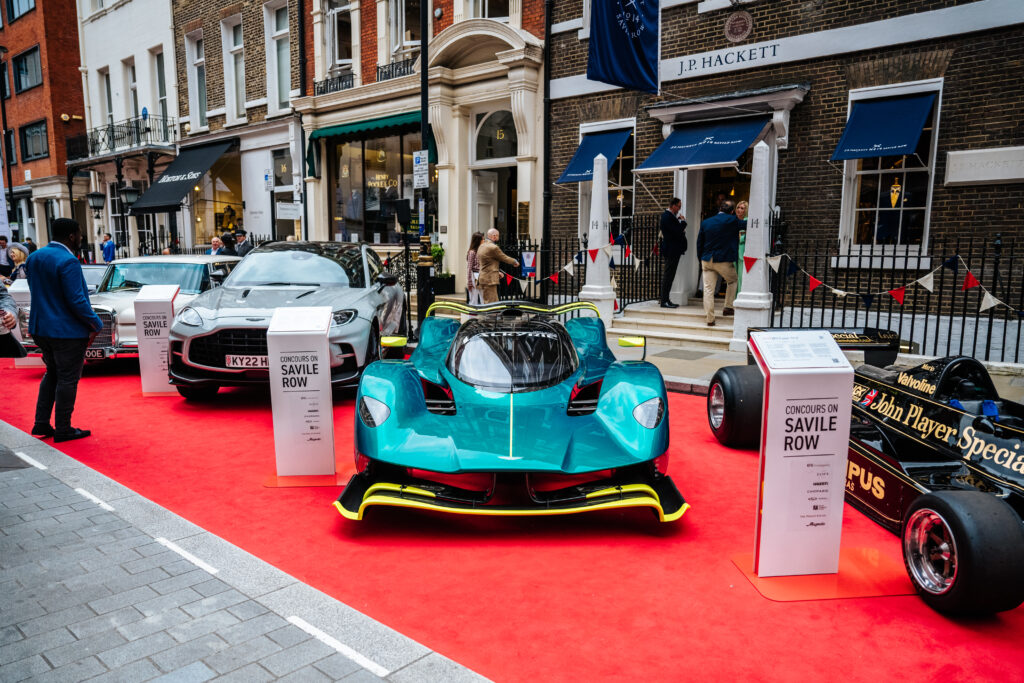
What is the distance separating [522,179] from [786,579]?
12185 millimetres

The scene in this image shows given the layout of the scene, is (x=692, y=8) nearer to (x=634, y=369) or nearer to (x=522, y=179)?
(x=522, y=179)

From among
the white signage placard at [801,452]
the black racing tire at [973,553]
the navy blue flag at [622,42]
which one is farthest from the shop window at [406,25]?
the black racing tire at [973,553]

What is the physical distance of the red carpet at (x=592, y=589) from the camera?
8.95 feet

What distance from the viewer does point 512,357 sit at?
4668 mm

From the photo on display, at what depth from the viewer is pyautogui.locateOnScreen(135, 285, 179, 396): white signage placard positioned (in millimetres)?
7602

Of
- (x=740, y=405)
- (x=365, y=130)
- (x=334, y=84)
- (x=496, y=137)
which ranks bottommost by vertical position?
(x=740, y=405)

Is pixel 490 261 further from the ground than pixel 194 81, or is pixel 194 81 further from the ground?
pixel 194 81

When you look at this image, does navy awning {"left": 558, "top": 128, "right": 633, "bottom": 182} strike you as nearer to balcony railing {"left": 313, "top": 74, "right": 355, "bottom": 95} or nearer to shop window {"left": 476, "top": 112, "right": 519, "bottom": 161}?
shop window {"left": 476, "top": 112, "right": 519, "bottom": 161}

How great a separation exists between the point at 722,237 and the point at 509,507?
7669 mm

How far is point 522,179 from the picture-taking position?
1462 centimetres

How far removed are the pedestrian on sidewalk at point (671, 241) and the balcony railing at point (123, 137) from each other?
19158 millimetres

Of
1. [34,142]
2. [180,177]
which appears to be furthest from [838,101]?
[34,142]

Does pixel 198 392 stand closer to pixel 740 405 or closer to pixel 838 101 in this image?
pixel 740 405

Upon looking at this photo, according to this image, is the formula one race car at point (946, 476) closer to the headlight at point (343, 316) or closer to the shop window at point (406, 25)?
the headlight at point (343, 316)
